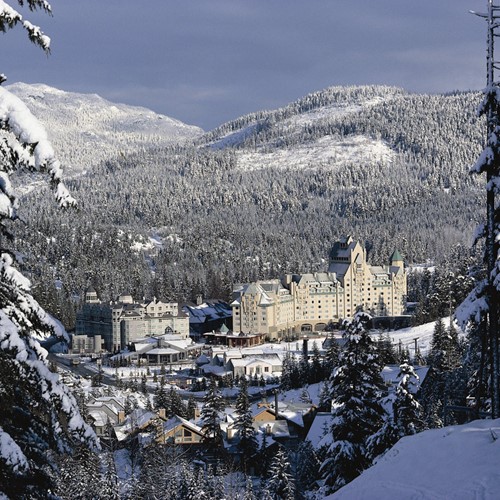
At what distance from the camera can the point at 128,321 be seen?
12194 centimetres

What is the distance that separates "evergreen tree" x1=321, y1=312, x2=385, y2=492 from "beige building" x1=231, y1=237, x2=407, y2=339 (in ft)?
337

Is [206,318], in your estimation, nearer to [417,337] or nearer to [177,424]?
[417,337]

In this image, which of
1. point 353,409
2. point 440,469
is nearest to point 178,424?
point 353,409

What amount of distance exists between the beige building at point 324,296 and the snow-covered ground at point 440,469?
110469mm

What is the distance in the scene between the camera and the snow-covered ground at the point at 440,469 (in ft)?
39.9

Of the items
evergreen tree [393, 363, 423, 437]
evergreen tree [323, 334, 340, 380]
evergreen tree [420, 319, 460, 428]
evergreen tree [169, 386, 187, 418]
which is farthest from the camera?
evergreen tree [323, 334, 340, 380]

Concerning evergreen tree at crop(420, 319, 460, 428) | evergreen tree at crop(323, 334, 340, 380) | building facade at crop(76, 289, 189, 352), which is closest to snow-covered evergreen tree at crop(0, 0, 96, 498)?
evergreen tree at crop(420, 319, 460, 428)

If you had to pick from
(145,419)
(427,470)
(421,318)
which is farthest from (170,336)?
(427,470)

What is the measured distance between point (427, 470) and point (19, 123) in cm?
898

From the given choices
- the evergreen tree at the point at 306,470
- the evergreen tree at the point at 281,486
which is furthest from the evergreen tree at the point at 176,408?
the evergreen tree at the point at 281,486

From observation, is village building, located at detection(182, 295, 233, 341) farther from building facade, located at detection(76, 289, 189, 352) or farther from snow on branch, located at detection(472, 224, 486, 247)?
snow on branch, located at detection(472, 224, 486, 247)

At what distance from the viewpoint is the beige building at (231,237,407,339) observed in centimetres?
12662

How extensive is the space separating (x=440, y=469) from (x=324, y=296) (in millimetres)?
124405

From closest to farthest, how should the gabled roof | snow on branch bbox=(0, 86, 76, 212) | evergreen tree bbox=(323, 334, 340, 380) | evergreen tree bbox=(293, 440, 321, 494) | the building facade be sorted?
snow on branch bbox=(0, 86, 76, 212) → evergreen tree bbox=(293, 440, 321, 494) → the gabled roof → evergreen tree bbox=(323, 334, 340, 380) → the building facade
